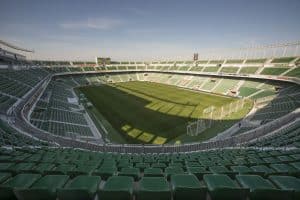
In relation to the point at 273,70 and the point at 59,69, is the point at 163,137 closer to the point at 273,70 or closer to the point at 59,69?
the point at 273,70

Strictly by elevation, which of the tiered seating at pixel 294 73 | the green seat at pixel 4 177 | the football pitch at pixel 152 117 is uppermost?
the tiered seating at pixel 294 73

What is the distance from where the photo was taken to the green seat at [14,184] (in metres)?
3.90

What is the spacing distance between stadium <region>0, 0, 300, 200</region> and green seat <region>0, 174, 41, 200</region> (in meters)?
0.02

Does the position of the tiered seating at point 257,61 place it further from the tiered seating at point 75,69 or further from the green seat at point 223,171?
the tiered seating at point 75,69

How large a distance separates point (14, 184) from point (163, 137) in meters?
20.4

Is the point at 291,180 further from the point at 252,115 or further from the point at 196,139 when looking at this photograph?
the point at 252,115

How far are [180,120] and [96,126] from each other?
13.2 meters

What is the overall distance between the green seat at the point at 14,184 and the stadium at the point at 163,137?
0.07 ft

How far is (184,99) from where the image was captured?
44188mm

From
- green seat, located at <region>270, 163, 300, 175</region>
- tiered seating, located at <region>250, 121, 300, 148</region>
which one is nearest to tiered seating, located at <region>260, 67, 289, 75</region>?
tiered seating, located at <region>250, 121, 300, 148</region>

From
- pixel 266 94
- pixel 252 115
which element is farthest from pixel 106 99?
pixel 266 94

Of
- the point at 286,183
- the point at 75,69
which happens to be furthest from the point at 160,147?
the point at 75,69

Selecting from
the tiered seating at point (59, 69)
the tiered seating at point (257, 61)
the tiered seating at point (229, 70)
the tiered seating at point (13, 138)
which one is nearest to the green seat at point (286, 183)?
the tiered seating at point (13, 138)

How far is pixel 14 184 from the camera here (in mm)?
4340
